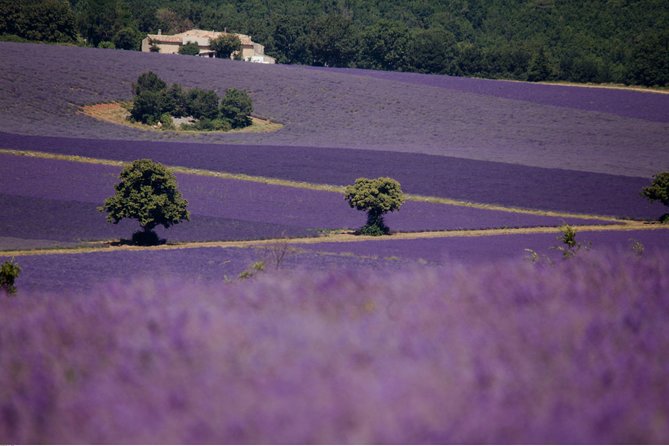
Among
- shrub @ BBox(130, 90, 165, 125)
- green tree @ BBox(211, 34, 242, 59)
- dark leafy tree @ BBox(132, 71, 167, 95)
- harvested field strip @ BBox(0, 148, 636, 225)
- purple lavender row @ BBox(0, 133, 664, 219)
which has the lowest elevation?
harvested field strip @ BBox(0, 148, 636, 225)

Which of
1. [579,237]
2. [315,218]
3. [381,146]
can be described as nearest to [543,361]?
[579,237]

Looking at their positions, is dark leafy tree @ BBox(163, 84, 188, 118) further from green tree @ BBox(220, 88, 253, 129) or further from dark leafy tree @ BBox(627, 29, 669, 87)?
dark leafy tree @ BBox(627, 29, 669, 87)

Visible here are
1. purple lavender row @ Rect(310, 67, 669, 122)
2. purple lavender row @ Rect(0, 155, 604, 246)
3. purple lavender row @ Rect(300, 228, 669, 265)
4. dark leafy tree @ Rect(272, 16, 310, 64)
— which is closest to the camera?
purple lavender row @ Rect(300, 228, 669, 265)

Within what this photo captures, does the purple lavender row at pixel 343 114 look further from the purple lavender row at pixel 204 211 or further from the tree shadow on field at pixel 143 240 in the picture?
the tree shadow on field at pixel 143 240

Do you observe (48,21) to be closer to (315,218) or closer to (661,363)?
(315,218)

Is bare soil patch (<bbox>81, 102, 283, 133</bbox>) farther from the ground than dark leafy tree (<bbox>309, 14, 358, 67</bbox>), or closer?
closer

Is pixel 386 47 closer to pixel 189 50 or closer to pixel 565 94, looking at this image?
pixel 189 50

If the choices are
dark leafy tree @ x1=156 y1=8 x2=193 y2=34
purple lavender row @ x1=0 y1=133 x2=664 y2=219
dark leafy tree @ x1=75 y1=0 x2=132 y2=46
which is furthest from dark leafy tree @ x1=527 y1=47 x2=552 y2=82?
dark leafy tree @ x1=156 y1=8 x2=193 y2=34

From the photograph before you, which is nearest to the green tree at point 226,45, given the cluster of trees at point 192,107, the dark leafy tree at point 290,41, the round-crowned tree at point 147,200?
the dark leafy tree at point 290,41
